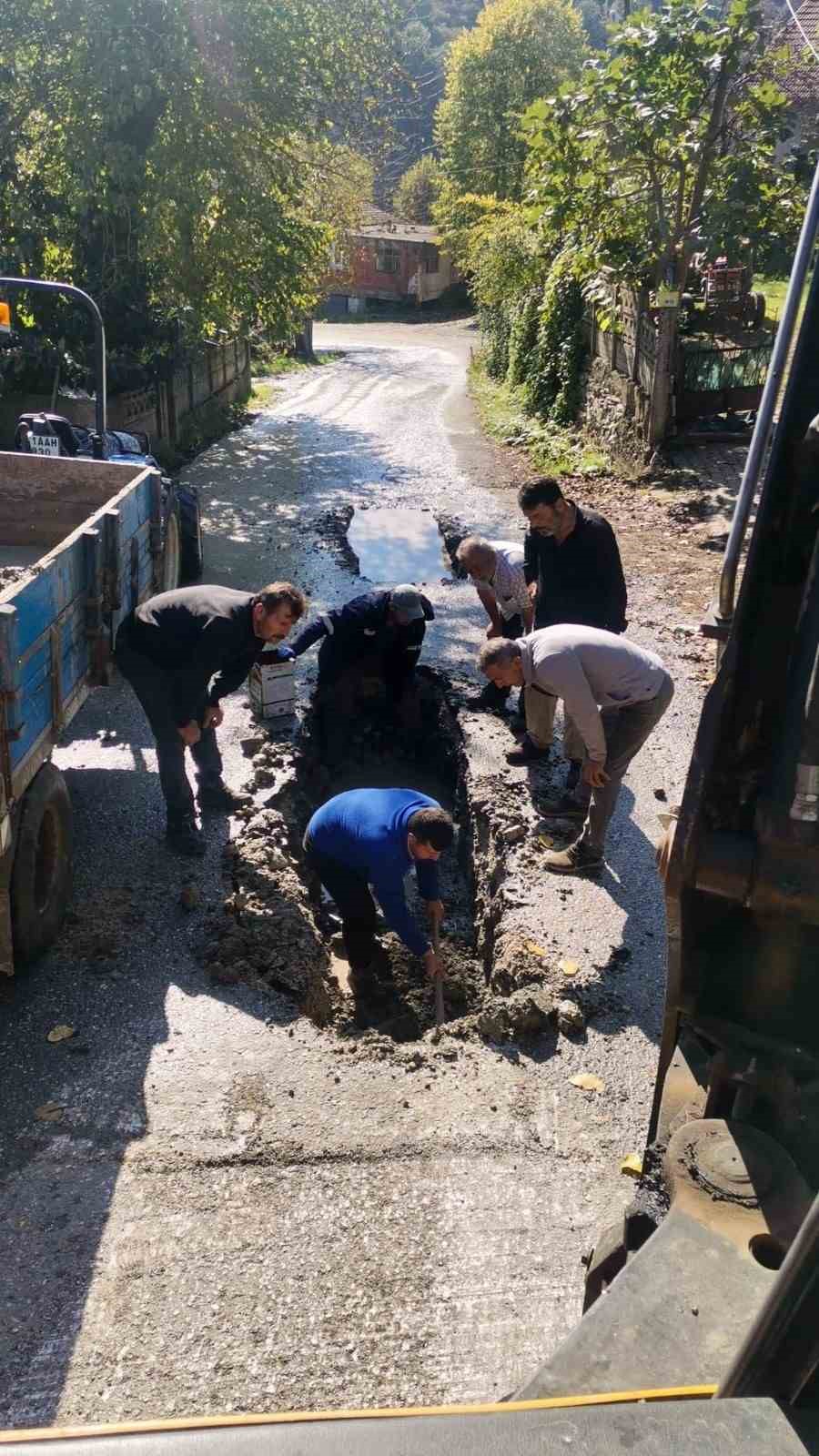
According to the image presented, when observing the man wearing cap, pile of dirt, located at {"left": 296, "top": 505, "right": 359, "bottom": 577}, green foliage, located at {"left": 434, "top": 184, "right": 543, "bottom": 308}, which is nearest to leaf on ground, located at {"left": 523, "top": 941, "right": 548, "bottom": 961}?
the man wearing cap

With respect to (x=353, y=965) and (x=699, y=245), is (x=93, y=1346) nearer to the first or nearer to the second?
(x=353, y=965)

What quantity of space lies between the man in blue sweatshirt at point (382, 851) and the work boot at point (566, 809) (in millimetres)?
1452

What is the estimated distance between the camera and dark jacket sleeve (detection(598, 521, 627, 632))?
6470mm

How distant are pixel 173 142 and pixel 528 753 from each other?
10837mm

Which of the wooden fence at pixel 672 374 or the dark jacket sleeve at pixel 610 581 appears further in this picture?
the wooden fence at pixel 672 374

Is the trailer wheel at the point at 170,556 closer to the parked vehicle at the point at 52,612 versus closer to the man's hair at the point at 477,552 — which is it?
the parked vehicle at the point at 52,612

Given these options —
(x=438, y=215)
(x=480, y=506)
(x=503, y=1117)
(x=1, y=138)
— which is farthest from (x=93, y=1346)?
(x=438, y=215)

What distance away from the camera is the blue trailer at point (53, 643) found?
453 centimetres

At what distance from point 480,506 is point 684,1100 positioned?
1158 centimetres

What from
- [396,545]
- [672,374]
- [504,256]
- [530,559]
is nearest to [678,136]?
[672,374]

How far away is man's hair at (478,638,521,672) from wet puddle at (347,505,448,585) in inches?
214

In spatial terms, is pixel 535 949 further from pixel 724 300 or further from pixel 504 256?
pixel 504 256

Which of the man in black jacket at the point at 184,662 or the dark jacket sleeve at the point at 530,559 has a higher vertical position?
the dark jacket sleeve at the point at 530,559

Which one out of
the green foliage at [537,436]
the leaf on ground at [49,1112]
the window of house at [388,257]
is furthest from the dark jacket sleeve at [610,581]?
the window of house at [388,257]
